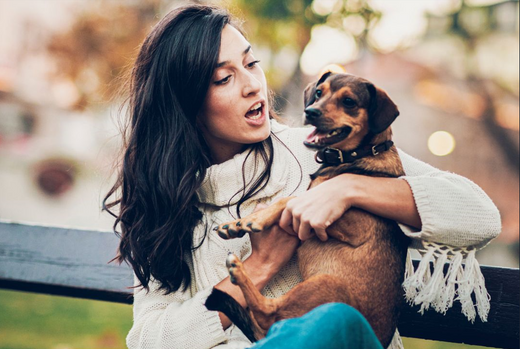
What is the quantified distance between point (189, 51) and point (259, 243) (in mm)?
892

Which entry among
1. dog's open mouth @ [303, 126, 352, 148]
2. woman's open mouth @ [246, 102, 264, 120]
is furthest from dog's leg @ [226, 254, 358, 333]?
woman's open mouth @ [246, 102, 264, 120]

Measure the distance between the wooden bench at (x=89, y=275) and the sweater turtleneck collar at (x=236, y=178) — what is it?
1.95 ft

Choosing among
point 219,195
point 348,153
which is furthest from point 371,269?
point 219,195

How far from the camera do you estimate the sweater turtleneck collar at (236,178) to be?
7.79 ft

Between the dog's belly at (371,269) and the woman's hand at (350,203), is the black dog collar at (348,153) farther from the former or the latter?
the dog's belly at (371,269)

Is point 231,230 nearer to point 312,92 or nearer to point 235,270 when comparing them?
point 235,270

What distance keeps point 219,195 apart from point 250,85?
0.51 metres

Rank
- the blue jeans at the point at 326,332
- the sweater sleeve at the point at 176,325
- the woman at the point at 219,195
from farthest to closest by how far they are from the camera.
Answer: the sweater sleeve at the point at 176,325
the woman at the point at 219,195
the blue jeans at the point at 326,332

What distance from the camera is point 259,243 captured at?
2.19 meters

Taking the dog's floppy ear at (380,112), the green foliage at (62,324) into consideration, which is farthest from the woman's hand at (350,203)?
the green foliage at (62,324)

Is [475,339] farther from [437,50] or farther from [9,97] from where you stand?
[9,97]

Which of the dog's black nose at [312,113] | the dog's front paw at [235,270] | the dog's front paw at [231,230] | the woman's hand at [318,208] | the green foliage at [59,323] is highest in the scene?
the dog's black nose at [312,113]

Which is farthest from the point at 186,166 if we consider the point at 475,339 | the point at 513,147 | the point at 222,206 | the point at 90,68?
the point at 90,68

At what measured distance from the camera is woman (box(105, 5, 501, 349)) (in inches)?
79.6
